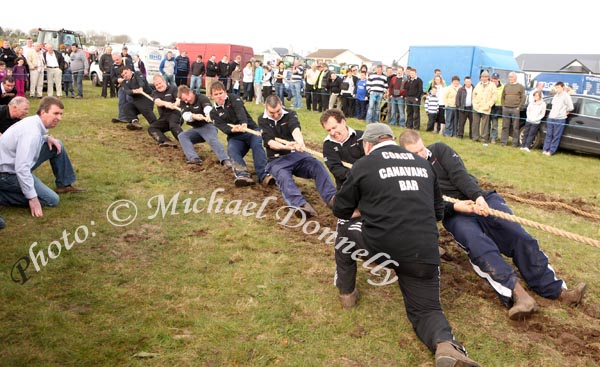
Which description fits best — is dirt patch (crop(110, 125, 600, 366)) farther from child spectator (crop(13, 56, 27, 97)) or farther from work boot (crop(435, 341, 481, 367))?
child spectator (crop(13, 56, 27, 97))

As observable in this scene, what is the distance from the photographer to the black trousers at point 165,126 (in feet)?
31.7

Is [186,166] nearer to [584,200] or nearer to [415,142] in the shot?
[415,142]

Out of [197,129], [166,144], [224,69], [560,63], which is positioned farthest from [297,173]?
[560,63]

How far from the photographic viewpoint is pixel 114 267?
451cm

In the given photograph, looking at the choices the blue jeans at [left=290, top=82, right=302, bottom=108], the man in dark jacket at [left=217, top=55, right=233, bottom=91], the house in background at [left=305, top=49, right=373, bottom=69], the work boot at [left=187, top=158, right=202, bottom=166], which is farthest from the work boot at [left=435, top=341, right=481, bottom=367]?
the house in background at [left=305, top=49, right=373, bottom=69]

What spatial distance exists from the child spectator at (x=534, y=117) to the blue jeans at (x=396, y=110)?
3.66m

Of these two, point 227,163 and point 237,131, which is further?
point 227,163

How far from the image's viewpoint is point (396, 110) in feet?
50.9

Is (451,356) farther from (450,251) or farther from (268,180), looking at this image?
(268,180)

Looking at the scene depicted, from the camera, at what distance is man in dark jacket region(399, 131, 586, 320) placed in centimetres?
414

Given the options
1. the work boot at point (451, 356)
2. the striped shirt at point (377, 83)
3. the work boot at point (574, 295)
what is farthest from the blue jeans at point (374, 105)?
the work boot at point (451, 356)

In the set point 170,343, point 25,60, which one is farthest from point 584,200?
point 25,60

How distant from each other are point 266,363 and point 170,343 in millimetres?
708

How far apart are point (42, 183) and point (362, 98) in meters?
11.8
